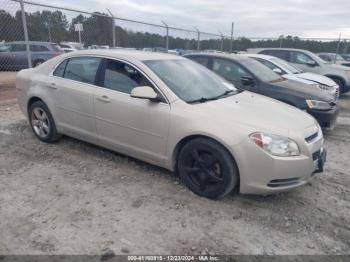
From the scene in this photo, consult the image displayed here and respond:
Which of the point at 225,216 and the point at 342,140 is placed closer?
the point at 225,216

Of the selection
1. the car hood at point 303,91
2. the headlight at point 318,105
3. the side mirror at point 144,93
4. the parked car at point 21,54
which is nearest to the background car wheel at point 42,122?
the side mirror at point 144,93

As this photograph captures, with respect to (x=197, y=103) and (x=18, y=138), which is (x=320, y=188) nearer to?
(x=197, y=103)

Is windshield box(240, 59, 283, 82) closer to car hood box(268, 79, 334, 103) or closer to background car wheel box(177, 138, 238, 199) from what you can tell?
car hood box(268, 79, 334, 103)

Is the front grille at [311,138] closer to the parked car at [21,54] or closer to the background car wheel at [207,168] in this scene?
the background car wheel at [207,168]

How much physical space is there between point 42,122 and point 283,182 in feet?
12.4

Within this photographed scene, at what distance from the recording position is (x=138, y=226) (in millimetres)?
2908

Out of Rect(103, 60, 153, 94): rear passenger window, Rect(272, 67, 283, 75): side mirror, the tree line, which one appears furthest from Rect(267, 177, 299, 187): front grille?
the tree line

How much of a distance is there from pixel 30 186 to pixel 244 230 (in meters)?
2.50

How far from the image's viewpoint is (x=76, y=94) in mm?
4258

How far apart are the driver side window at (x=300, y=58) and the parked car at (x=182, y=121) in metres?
7.83

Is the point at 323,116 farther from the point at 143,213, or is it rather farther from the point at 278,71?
the point at 143,213

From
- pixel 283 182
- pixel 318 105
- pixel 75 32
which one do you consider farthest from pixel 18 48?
pixel 283 182

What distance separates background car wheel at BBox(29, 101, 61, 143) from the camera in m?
4.77

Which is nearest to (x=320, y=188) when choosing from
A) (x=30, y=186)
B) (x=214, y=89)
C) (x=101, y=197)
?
(x=214, y=89)
